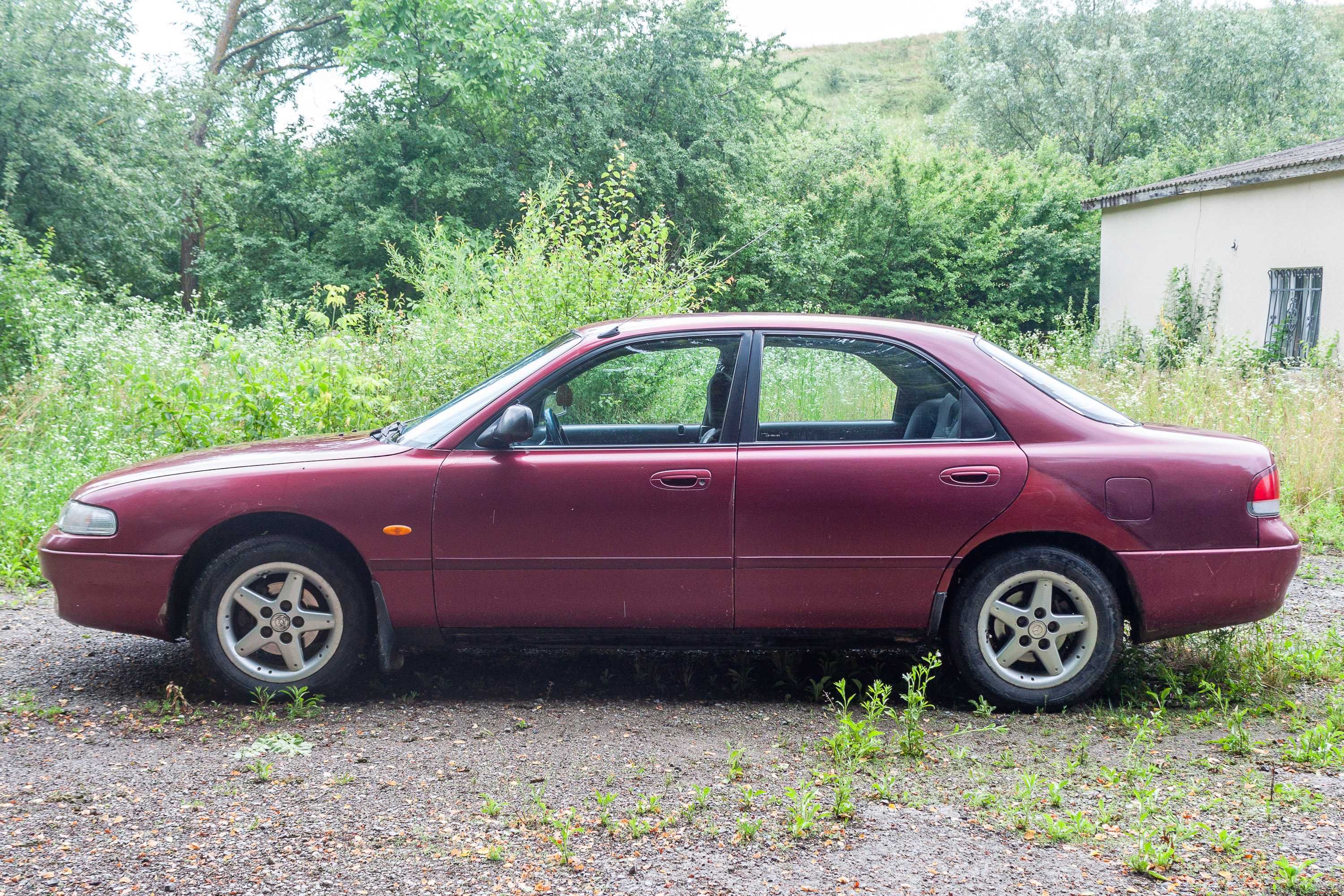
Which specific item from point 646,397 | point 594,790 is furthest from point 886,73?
point 594,790

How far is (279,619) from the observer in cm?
453

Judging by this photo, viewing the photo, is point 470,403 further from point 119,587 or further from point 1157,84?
point 1157,84

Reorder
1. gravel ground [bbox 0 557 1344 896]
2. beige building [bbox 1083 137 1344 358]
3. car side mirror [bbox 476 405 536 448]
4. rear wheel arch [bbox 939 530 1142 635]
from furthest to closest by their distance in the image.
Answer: beige building [bbox 1083 137 1344 358], rear wheel arch [bbox 939 530 1142 635], car side mirror [bbox 476 405 536 448], gravel ground [bbox 0 557 1344 896]

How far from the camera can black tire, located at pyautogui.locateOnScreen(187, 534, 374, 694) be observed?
4.49m

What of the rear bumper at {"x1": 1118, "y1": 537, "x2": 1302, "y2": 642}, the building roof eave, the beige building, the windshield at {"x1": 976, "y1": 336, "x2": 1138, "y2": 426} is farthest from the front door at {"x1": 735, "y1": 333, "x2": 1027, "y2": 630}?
the building roof eave

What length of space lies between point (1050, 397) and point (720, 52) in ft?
90.8

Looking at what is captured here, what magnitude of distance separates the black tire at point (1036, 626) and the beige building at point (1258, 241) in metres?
13.3

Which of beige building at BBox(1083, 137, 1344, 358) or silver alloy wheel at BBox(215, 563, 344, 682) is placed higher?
beige building at BBox(1083, 137, 1344, 358)

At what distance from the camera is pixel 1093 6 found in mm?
53719

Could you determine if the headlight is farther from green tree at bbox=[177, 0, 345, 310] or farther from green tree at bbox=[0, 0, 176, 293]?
green tree at bbox=[177, 0, 345, 310]

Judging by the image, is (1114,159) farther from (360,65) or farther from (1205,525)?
(1205,525)

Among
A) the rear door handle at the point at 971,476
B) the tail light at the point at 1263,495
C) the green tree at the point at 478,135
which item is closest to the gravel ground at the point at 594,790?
the tail light at the point at 1263,495

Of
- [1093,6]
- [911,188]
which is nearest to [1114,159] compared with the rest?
[1093,6]

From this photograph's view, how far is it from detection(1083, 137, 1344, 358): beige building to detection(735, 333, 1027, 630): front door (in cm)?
1353
